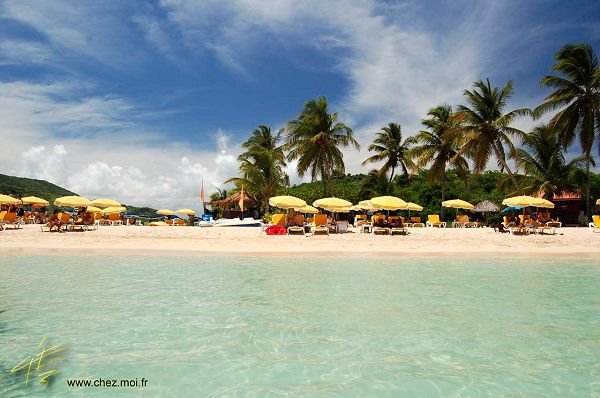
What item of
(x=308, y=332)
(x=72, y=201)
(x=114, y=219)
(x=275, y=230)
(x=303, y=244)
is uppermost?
(x=72, y=201)

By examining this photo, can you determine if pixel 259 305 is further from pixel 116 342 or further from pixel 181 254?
pixel 181 254

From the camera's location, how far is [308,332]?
4941 mm

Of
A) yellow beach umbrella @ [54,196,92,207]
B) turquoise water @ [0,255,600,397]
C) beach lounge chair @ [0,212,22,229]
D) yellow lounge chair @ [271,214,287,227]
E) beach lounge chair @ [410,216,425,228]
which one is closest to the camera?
turquoise water @ [0,255,600,397]

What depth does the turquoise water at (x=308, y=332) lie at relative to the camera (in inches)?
140

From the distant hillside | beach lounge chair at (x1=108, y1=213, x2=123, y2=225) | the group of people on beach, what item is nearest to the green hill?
the distant hillside

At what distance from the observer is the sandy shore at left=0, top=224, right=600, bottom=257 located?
12.9 meters

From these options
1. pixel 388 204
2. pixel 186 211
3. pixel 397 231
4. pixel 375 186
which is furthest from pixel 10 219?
pixel 375 186

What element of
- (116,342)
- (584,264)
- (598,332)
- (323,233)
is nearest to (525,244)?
(584,264)

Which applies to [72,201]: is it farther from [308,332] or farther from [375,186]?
[375,186]

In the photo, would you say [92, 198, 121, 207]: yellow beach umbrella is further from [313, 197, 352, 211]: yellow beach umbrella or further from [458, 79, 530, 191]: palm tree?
[458, 79, 530, 191]: palm tree

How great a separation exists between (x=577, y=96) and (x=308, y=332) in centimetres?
2512

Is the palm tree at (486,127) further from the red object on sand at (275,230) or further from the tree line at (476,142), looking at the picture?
the red object on sand at (275,230)

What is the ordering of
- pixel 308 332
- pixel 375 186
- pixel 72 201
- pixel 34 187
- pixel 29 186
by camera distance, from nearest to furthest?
pixel 308 332
pixel 72 201
pixel 375 186
pixel 29 186
pixel 34 187

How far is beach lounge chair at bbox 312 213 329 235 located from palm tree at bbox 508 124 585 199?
50.2 ft
